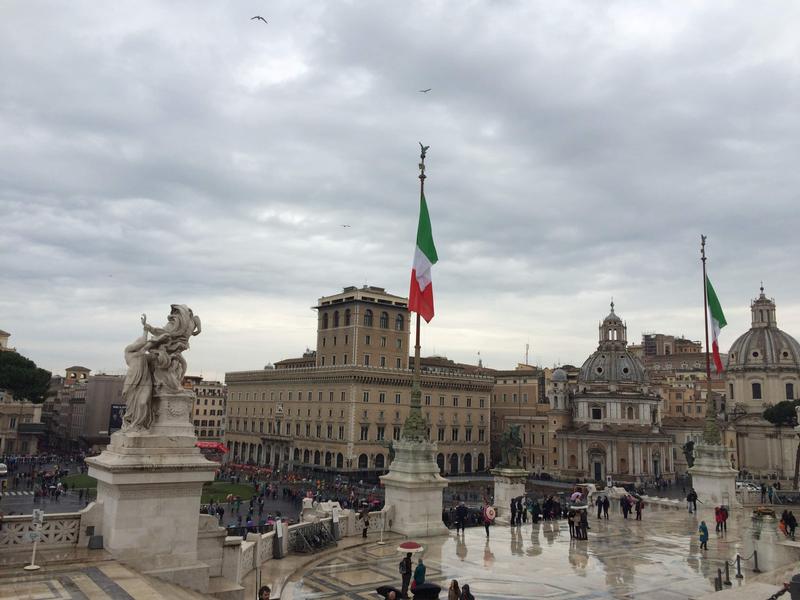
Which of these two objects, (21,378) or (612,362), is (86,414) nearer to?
(21,378)

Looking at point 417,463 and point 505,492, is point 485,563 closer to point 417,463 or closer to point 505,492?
point 417,463

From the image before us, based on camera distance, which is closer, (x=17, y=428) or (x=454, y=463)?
(x=454, y=463)

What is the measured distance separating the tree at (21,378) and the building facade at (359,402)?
1222 inches

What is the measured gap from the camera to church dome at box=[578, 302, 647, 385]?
91875 millimetres

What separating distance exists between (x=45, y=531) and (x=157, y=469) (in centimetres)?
→ 202

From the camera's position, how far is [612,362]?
9256 centimetres

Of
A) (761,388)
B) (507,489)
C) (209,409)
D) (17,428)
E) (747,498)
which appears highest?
(761,388)

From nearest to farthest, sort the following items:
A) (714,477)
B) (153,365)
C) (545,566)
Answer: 1. (153,365)
2. (545,566)
3. (714,477)

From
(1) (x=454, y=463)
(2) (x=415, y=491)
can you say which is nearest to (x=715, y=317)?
(2) (x=415, y=491)

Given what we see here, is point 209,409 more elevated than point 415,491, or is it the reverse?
point 209,409

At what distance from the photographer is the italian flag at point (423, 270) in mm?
24281

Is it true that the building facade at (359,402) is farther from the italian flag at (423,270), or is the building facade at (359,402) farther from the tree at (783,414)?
the italian flag at (423,270)

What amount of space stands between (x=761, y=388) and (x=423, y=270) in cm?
7666

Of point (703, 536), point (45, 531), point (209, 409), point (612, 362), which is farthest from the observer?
point (209, 409)
